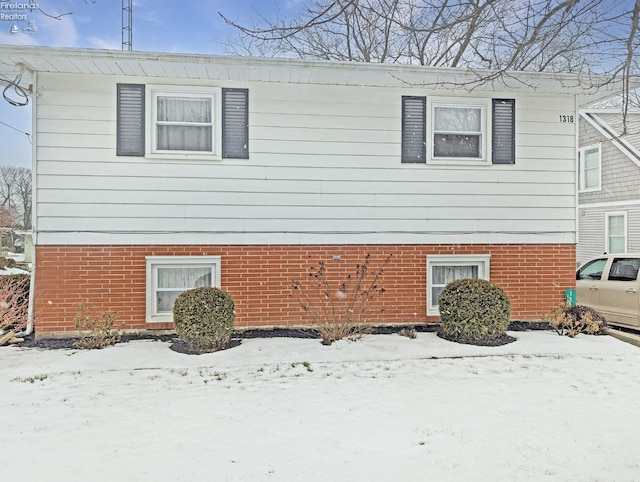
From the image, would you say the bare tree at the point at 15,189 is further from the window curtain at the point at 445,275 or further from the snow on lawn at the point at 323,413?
the window curtain at the point at 445,275

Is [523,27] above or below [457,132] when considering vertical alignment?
above

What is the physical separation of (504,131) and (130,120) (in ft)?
19.6

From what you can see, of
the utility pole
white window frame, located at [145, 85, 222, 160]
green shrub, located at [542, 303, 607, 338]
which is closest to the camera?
white window frame, located at [145, 85, 222, 160]

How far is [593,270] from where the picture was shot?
28.5 ft

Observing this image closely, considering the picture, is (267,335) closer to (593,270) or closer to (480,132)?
(480,132)

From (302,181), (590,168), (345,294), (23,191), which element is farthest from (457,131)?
(23,191)

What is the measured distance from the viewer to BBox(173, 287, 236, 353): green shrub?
5.95 metres

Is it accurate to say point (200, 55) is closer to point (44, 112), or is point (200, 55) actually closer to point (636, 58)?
point (44, 112)

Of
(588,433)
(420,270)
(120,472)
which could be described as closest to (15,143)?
(420,270)

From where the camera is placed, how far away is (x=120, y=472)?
3070 millimetres

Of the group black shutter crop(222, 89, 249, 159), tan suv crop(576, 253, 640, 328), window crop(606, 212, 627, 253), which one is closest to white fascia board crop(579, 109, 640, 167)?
window crop(606, 212, 627, 253)

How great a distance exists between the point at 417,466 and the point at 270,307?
168 inches

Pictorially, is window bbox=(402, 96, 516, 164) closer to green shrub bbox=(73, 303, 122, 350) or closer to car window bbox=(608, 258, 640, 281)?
car window bbox=(608, 258, 640, 281)

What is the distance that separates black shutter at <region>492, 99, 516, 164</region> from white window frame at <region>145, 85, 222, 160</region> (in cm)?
448
